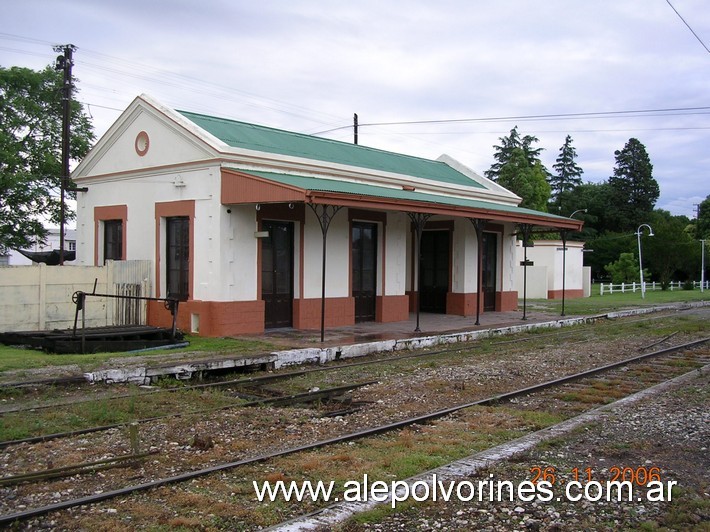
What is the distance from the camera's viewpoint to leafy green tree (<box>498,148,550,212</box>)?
54.8 metres

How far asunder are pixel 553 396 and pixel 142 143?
491 inches

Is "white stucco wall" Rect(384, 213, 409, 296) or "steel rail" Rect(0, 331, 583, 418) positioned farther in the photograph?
"white stucco wall" Rect(384, 213, 409, 296)

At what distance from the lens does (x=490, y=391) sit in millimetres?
10406

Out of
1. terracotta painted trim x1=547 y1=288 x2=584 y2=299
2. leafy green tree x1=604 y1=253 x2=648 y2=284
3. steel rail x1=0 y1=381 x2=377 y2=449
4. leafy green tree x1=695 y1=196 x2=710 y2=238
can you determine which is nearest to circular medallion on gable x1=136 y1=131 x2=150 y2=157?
steel rail x1=0 y1=381 x2=377 y2=449

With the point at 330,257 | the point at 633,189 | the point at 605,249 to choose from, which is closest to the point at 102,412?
the point at 330,257

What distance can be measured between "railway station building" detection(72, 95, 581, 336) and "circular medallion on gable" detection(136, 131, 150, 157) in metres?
0.04

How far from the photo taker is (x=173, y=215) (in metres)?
16.7

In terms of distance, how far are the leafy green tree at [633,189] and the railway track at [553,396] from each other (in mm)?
56417

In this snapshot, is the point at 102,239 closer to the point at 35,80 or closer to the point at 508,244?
the point at 35,80

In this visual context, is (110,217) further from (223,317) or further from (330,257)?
(330,257)

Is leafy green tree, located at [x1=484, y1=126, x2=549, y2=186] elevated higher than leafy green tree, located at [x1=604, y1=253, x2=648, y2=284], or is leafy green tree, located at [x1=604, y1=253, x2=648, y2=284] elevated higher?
leafy green tree, located at [x1=484, y1=126, x2=549, y2=186]

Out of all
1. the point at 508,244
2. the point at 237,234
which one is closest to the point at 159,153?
the point at 237,234

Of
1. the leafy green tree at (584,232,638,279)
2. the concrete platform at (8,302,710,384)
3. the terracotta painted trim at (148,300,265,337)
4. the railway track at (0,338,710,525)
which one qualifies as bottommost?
the railway track at (0,338,710,525)

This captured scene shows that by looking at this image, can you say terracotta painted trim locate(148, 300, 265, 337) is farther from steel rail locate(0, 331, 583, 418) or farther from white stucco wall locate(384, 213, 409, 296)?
white stucco wall locate(384, 213, 409, 296)
